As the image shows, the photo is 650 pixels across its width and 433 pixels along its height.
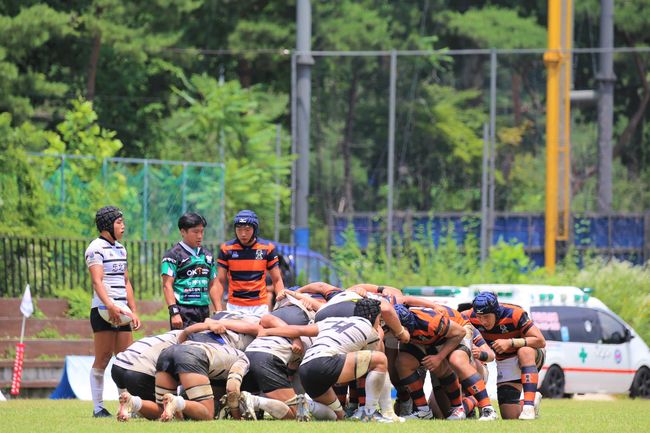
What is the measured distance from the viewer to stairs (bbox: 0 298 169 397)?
70.3 ft

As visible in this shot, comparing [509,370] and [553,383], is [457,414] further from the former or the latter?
[553,383]

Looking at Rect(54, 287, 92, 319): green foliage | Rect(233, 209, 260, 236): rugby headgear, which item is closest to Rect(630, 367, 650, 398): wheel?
Rect(54, 287, 92, 319): green foliage

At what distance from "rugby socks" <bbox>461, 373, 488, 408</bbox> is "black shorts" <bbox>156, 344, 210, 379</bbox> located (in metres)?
2.66

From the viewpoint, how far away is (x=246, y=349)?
541 inches

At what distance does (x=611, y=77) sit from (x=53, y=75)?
47.9 ft

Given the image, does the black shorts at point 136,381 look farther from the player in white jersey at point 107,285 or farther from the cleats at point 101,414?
the player in white jersey at point 107,285

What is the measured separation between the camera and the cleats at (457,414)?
1422 cm

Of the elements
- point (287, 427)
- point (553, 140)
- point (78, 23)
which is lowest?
point (287, 427)

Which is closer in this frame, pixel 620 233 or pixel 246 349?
pixel 246 349

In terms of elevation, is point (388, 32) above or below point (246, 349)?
above

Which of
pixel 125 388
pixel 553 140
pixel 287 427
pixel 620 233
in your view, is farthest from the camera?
pixel 620 233

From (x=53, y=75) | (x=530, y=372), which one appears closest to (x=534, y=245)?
(x=53, y=75)

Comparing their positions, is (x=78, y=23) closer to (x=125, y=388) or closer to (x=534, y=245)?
(x=534, y=245)

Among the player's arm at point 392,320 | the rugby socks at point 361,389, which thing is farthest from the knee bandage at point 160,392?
the player's arm at point 392,320
